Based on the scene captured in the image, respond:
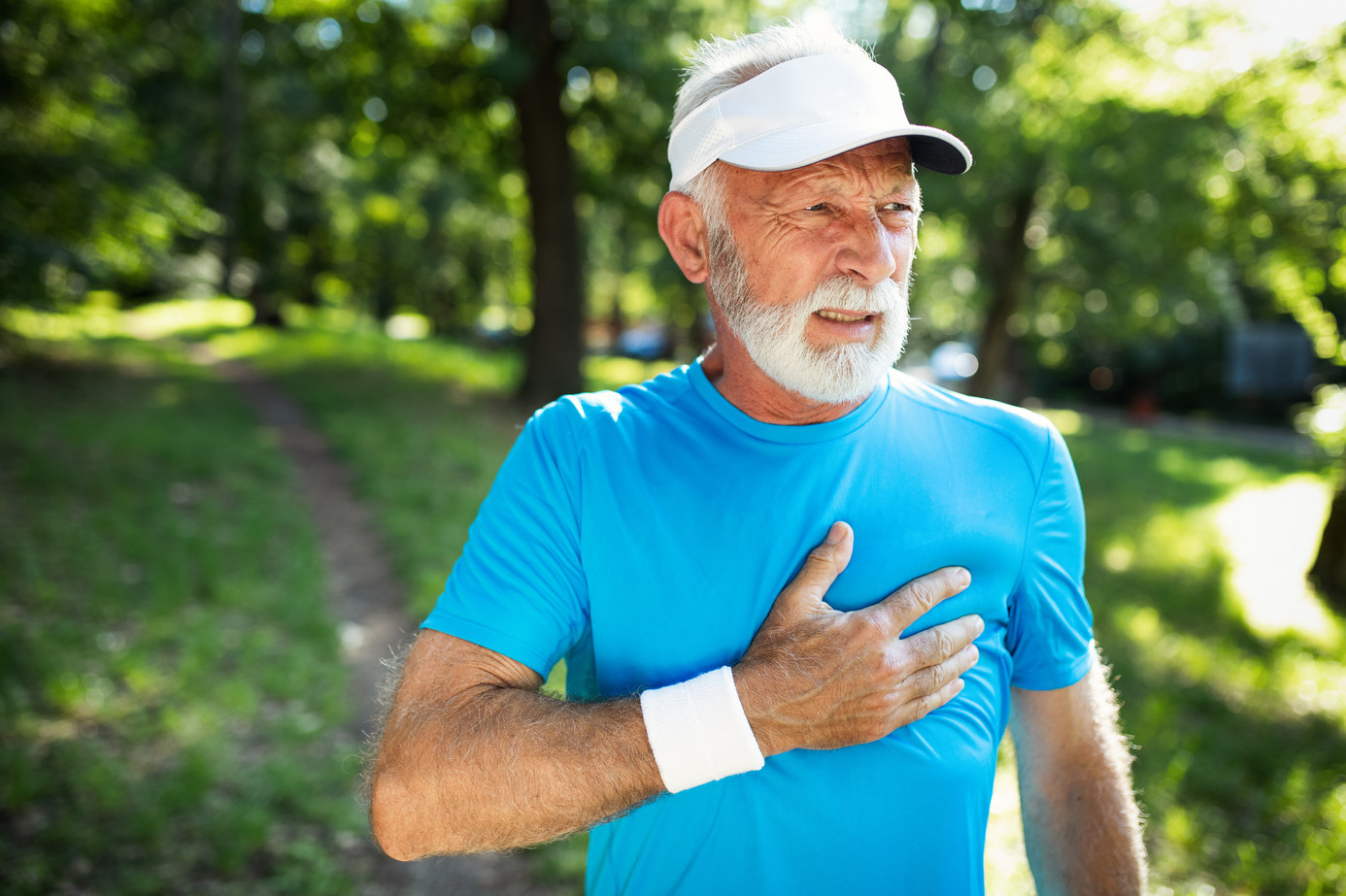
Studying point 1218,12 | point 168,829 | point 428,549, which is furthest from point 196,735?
point 1218,12

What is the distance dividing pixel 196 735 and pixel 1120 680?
227 inches

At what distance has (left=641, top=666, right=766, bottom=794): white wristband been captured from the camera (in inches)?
55.6

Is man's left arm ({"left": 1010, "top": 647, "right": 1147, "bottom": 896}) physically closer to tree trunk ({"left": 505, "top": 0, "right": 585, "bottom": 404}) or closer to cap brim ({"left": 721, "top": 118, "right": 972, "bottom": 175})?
cap brim ({"left": 721, "top": 118, "right": 972, "bottom": 175})

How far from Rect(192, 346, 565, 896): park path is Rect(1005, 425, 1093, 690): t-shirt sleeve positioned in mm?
1258

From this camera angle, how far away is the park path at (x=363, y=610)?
3762 millimetres

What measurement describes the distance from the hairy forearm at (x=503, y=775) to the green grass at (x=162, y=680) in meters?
2.63

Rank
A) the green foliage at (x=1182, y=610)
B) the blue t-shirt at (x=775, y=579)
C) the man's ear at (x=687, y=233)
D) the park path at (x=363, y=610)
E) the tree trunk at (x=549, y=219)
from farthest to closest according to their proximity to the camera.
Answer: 1. the tree trunk at (x=549, y=219)
2. the green foliage at (x=1182, y=610)
3. the park path at (x=363, y=610)
4. the man's ear at (x=687, y=233)
5. the blue t-shirt at (x=775, y=579)

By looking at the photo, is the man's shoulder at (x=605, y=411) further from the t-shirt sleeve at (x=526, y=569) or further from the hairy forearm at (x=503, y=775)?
the hairy forearm at (x=503, y=775)

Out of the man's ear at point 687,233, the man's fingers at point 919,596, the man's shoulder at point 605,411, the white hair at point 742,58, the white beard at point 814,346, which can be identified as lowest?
the man's fingers at point 919,596

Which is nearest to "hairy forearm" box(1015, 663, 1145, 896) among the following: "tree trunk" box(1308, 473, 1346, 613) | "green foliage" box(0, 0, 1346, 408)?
"green foliage" box(0, 0, 1346, 408)

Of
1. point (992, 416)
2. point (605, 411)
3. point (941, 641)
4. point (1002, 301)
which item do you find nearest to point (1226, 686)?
point (992, 416)

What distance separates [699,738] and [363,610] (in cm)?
562

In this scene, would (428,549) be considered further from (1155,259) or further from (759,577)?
(1155,259)

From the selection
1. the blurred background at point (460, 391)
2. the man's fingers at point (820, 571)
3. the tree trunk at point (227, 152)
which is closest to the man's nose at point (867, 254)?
the man's fingers at point (820, 571)
